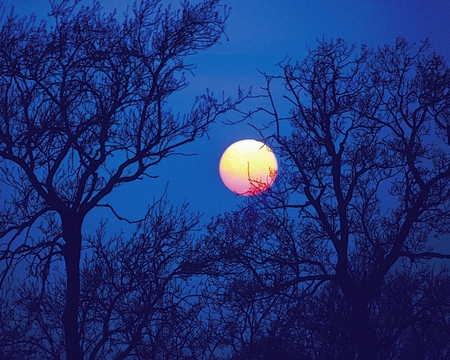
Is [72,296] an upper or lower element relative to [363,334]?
upper

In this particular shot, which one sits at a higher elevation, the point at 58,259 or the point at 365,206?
the point at 365,206

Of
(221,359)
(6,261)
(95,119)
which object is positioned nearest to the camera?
(6,261)

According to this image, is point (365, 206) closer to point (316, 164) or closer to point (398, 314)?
point (316, 164)

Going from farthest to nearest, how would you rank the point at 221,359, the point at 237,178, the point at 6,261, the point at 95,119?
the point at 221,359
the point at 237,178
the point at 95,119
the point at 6,261

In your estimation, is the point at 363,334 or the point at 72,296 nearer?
the point at 72,296

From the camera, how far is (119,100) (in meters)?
10.1

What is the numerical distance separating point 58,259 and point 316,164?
568cm

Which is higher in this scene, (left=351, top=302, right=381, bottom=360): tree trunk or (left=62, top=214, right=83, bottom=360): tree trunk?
(left=62, top=214, right=83, bottom=360): tree trunk

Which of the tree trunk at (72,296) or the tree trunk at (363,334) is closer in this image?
the tree trunk at (72,296)

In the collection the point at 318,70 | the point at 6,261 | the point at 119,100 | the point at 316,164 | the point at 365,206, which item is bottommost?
the point at 6,261

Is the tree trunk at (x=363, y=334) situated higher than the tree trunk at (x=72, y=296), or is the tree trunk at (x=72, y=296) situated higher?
the tree trunk at (x=72, y=296)

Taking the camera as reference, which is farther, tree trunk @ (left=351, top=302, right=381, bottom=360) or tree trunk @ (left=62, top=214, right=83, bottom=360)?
tree trunk @ (left=351, top=302, right=381, bottom=360)

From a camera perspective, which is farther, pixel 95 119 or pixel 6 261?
pixel 95 119

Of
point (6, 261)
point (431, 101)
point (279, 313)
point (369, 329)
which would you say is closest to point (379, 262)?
point (369, 329)
